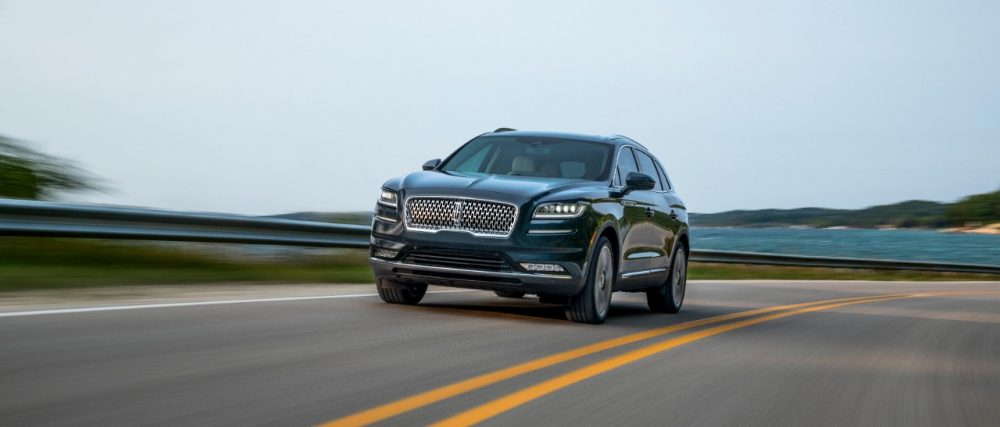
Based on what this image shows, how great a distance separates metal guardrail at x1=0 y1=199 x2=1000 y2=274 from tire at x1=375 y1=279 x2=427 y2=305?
9.05 ft

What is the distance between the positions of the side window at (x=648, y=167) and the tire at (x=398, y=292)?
9.19 feet

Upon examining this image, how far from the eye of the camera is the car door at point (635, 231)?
35.9 ft

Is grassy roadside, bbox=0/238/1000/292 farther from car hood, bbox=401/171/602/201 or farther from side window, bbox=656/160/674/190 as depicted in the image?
side window, bbox=656/160/674/190

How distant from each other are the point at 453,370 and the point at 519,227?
300 cm

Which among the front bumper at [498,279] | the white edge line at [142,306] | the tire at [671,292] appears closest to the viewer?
the white edge line at [142,306]

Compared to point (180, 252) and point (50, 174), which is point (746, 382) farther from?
point (50, 174)

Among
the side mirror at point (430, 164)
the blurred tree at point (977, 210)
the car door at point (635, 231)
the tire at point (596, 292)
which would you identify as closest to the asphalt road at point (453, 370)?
the tire at point (596, 292)

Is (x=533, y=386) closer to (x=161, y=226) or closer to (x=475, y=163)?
(x=475, y=163)

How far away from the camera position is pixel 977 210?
14638 cm

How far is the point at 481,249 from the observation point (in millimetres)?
9633

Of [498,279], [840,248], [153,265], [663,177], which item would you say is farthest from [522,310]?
[840,248]

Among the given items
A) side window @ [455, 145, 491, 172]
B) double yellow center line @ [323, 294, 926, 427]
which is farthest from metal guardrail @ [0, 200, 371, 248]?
double yellow center line @ [323, 294, 926, 427]

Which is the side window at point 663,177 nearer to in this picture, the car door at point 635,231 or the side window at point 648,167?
the side window at point 648,167

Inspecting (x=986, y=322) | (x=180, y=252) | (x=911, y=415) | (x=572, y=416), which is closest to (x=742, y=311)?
(x=986, y=322)
